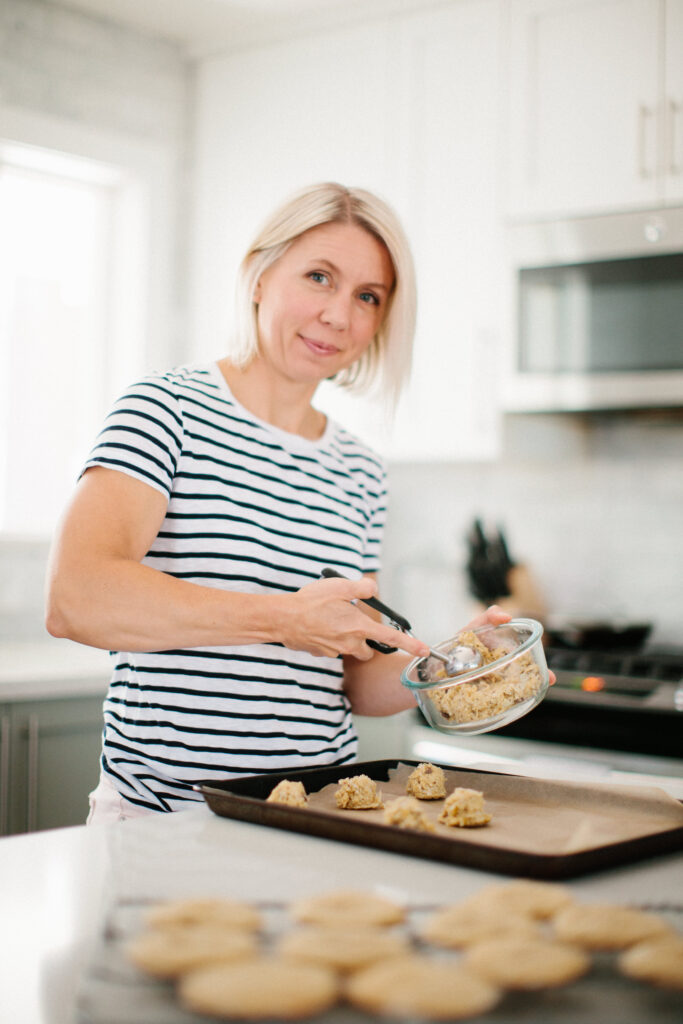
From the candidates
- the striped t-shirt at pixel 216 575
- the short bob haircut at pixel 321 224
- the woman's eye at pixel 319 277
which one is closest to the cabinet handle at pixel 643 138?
the short bob haircut at pixel 321 224

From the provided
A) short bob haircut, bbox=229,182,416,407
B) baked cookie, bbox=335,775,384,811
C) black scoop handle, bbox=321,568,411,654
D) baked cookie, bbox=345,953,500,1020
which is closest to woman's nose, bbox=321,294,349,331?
short bob haircut, bbox=229,182,416,407

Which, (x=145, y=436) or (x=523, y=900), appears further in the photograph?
(x=145, y=436)

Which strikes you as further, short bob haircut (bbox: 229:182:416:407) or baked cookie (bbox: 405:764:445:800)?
short bob haircut (bbox: 229:182:416:407)

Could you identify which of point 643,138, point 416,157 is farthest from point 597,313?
point 416,157

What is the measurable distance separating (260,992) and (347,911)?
5.2 inches

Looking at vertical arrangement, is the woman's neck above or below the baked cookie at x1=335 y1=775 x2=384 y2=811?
above

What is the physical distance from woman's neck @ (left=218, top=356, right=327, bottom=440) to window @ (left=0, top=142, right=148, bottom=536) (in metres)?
1.61

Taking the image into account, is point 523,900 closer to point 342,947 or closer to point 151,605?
point 342,947

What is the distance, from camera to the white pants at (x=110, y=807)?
1164mm

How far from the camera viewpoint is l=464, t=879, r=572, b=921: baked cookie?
2.15 feet

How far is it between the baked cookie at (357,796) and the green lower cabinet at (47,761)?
54.8 inches

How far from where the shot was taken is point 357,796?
0.97 metres

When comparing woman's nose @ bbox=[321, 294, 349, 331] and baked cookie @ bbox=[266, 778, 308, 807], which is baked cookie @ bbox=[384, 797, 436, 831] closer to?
baked cookie @ bbox=[266, 778, 308, 807]

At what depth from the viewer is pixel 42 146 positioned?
2.78 meters
